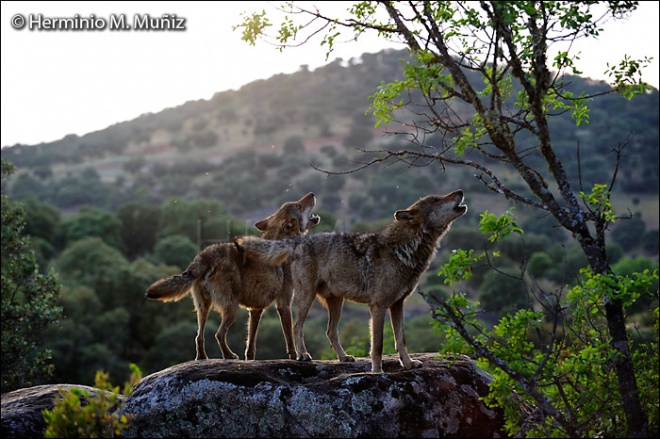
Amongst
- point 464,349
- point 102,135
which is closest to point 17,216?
point 464,349

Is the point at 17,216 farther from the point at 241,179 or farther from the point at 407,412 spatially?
the point at 241,179

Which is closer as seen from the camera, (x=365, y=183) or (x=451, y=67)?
(x=451, y=67)

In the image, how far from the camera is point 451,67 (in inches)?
359

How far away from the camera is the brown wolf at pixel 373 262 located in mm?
9977

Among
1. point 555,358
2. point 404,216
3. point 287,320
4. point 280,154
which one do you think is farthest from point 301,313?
point 280,154

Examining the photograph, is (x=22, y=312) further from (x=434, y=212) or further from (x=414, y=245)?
(x=434, y=212)

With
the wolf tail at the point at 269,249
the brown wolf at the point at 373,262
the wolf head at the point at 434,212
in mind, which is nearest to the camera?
the brown wolf at the point at 373,262

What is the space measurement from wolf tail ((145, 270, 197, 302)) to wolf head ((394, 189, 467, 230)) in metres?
2.87

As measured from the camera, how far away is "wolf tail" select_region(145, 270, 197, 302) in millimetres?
10281

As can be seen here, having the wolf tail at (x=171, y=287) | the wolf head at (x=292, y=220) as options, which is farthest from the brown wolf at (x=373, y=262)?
the wolf head at (x=292, y=220)

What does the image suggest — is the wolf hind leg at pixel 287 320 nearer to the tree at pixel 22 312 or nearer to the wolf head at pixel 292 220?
the wolf head at pixel 292 220

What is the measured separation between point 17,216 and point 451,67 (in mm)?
15803

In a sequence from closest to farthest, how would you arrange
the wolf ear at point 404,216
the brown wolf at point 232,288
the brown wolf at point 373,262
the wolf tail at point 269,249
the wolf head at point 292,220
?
1. the brown wolf at point 373,262
2. the wolf ear at point 404,216
3. the wolf tail at point 269,249
4. the brown wolf at point 232,288
5. the wolf head at point 292,220

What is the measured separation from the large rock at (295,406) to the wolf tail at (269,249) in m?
1.51
